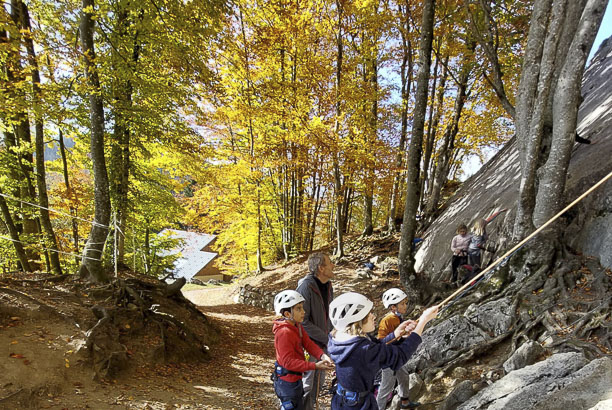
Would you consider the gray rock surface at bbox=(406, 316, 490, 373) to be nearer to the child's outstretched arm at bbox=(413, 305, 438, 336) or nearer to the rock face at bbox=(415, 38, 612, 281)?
the rock face at bbox=(415, 38, 612, 281)

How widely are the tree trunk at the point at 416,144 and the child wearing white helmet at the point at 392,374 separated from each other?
10.8 feet

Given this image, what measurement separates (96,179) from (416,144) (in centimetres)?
711

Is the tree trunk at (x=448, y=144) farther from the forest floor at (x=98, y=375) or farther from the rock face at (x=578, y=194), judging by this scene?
the forest floor at (x=98, y=375)

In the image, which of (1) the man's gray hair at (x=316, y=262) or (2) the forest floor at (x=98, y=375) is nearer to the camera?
(1) the man's gray hair at (x=316, y=262)

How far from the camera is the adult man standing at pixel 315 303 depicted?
3.73 metres

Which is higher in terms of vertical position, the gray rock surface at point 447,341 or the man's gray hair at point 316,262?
the man's gray hair at point 316,262

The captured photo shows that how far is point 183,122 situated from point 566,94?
919 centimetres

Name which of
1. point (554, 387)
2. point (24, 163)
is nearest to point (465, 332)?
point (554, 387)

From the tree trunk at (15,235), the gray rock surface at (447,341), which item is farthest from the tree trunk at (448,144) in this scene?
the tree trunk at (15,235)

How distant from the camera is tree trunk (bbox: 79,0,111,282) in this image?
6996 mm

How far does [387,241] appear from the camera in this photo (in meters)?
14.0

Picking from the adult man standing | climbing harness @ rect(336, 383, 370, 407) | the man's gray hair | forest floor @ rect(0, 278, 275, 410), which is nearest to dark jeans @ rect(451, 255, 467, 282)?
forest floor @ rect(0, 278, 275, 410)

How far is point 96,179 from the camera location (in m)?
7.36

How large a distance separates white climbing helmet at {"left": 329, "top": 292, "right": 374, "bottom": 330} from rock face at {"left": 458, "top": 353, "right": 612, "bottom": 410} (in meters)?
1.52
